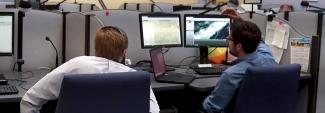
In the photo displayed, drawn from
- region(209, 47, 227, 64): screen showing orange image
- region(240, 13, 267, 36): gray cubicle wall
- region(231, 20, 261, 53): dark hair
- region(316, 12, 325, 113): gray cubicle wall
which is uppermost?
region(240, 13, 267, 36): gray cubicle wall

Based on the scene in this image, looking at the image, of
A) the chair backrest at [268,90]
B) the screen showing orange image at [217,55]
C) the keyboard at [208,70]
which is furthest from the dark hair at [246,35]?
the screen showing orange image at [217,55]

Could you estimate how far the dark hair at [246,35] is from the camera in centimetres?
206

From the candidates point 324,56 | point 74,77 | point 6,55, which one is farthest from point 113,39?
point 324,56

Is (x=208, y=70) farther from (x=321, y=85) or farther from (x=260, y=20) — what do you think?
(x=321, y=85)

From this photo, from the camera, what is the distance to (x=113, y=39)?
180 centimetres

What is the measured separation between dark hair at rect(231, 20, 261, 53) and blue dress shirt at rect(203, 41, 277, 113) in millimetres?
39

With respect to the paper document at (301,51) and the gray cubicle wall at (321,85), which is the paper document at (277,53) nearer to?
the paper document at (301,51)

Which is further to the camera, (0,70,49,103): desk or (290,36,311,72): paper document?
(290,36,311,72): paper document

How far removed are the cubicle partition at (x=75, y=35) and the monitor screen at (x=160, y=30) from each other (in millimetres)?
411

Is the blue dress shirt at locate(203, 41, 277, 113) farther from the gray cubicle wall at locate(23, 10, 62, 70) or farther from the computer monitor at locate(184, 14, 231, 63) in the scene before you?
the gray cubicle wall at locate(23, 10, 62, 70)

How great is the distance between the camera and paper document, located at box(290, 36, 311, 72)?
2.83m

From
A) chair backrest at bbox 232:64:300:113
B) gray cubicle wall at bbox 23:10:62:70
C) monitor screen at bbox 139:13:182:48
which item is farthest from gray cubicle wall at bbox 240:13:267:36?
gray cubicle wall at bbox 23:10:62:70

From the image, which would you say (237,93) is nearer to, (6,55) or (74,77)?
(74,77)

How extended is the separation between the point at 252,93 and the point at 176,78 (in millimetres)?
696
